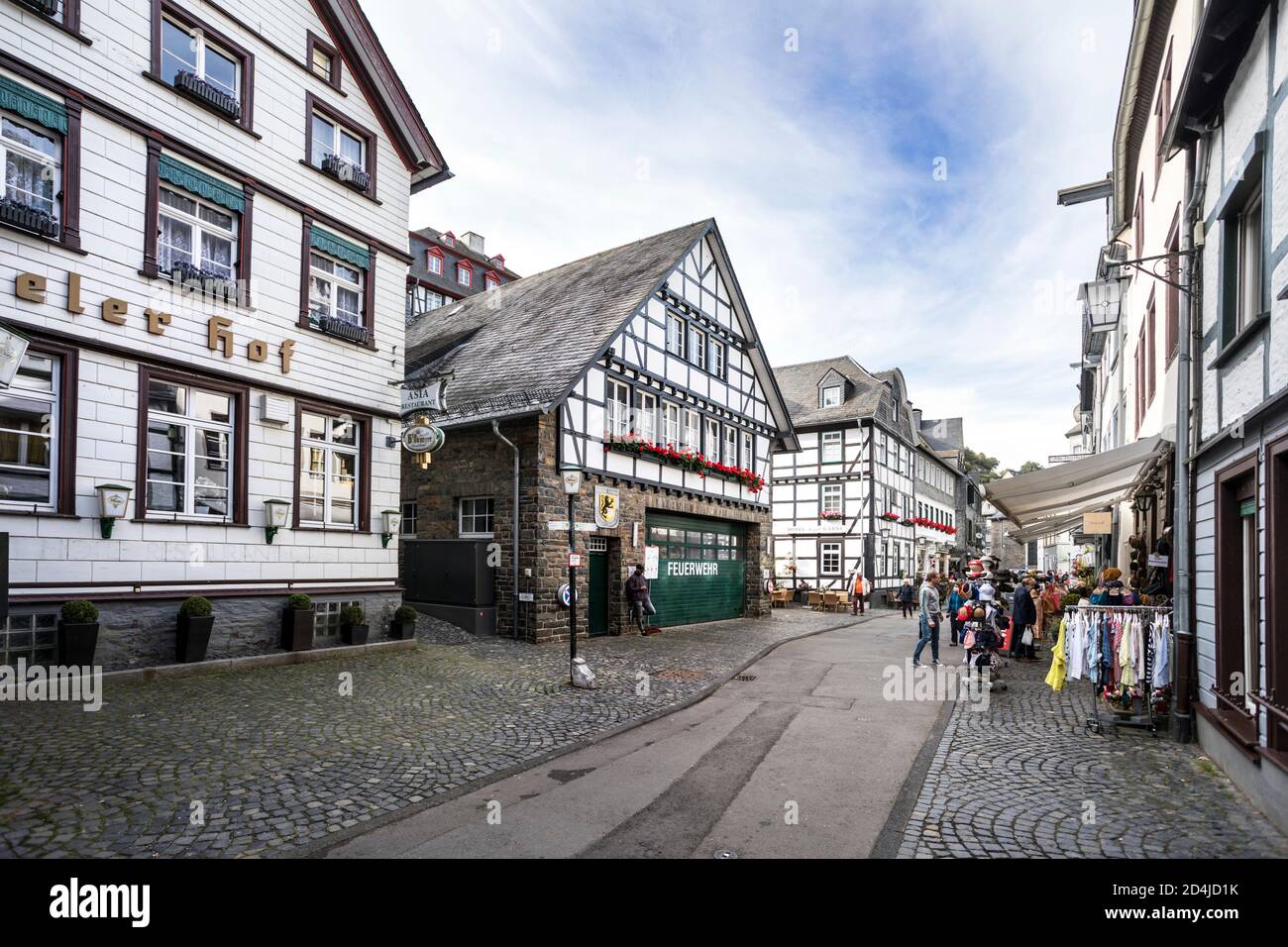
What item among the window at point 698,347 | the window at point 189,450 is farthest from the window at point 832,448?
the window at point 189,450

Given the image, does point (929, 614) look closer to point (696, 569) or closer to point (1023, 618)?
point (1023, 618)

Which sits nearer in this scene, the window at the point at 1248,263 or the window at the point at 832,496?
the window at the point at 1248,263

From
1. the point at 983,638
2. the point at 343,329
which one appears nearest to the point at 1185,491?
the point at 983,638

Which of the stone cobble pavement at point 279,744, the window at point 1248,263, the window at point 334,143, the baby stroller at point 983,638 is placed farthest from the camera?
the window at point 334,143

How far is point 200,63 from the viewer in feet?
38.1

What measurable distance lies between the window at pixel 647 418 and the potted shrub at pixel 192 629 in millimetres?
10312

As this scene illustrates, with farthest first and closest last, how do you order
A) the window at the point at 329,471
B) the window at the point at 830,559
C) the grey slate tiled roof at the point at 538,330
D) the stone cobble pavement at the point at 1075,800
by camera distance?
the window at the point at 830,559
the grey slate tiled roof at the point at 538,330
the window at the point at 329,471
the stone cobble pavement at the point at 1075,800

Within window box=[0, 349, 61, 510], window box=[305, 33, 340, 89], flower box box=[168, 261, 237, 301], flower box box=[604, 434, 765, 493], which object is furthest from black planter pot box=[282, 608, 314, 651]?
window box=[305, 33, 340, 89]

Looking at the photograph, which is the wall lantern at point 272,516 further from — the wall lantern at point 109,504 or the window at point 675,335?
the window at point 675,335

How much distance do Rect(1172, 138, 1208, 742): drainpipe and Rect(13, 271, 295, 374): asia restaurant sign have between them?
467 inches

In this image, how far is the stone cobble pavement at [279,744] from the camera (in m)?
5.27

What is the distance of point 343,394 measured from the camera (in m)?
13.5

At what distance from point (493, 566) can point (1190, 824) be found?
12821 millimetres

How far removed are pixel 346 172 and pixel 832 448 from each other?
25.7m
